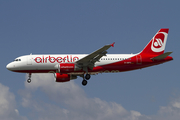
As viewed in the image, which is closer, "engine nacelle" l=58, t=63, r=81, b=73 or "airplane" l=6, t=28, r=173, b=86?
"engine nacelle" l=58, t=63, r=81, b=73

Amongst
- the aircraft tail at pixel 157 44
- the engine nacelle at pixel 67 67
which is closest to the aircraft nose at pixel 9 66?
the engine nacelle at pixel 67 67

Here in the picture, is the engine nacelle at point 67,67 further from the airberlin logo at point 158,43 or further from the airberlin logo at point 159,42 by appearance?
the airberlin logo at point 158,43

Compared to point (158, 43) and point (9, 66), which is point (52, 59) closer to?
point (9, 66)

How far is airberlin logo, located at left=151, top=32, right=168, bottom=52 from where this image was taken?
51713 millimetres

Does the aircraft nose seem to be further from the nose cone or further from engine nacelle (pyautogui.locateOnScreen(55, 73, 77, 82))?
engine nacelle (pyautogui.locateOnScreen(55, 73, 77, 82))

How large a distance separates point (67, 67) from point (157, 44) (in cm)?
1581

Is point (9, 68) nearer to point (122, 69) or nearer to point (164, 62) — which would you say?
point (122, 69)

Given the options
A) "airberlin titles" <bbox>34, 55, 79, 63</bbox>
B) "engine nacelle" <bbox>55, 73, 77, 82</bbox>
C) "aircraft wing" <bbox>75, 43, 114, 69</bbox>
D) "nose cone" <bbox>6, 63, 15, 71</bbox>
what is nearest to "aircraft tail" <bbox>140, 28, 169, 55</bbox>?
"aircraft wing" <bbox>75, 43, 114, 69</bbox>

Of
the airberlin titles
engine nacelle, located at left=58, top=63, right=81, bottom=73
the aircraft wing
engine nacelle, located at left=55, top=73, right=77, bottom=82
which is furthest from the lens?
engine nacelle, located at left=55, top=73, right=77, bottom=82

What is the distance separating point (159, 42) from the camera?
52.4m

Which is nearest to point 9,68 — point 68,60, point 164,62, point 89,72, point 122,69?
point 68,60

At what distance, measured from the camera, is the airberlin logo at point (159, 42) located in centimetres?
5171

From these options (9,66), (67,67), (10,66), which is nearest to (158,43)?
(67,67)

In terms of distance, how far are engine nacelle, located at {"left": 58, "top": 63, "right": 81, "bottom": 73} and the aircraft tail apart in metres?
11.6
